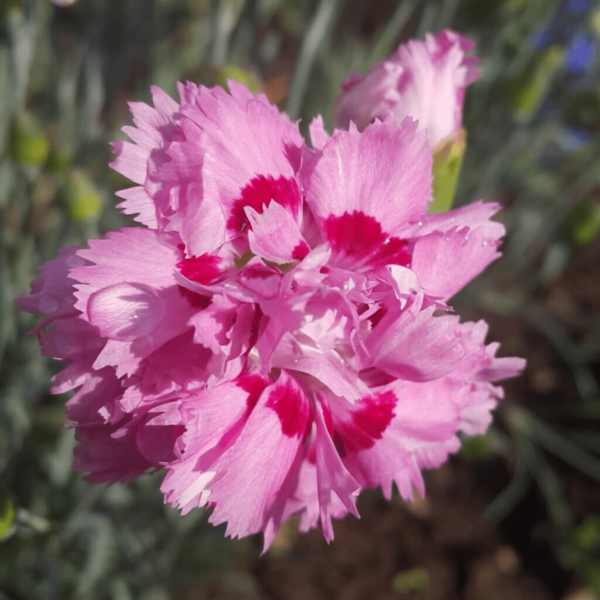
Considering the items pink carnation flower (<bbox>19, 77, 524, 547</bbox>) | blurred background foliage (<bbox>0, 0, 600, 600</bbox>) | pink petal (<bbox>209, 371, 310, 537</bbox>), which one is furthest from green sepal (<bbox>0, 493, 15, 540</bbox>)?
pink petal (<bbox>209, 371, 310, 537</bbox>)

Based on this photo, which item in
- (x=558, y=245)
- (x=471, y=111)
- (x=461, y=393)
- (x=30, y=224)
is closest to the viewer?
(x=461, y=393)

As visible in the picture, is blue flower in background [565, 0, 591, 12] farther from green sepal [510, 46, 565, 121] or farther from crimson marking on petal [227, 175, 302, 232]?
crimson marking on petal [227, 175, 302, 232]

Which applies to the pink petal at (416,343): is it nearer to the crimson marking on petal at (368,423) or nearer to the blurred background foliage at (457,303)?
the crimson marking on petal at (368,423)

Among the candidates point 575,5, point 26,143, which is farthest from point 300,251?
point 575,5

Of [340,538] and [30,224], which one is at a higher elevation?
[30,224]

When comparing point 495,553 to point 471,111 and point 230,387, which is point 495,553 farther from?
point 230,387

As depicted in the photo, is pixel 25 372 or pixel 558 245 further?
pixel 558 245

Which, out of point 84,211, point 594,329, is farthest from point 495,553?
point 84,211
